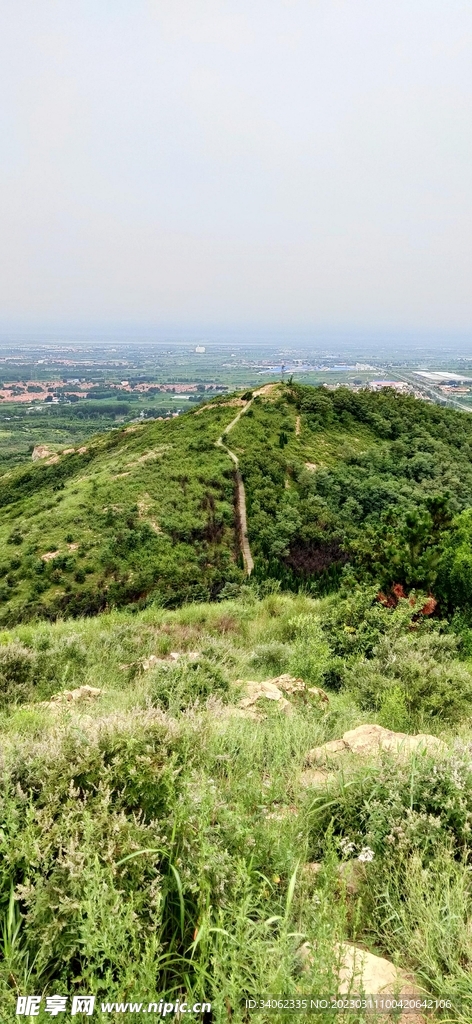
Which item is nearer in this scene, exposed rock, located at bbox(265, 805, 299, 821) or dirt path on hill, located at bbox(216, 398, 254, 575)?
exposed rock, located at bbox(265, 805, 299, 821)

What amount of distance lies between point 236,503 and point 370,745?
28.4 m

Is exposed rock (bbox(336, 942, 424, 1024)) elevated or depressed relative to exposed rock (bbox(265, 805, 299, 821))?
elevated

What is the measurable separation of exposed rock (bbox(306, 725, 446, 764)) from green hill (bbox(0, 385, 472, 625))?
9.01 m

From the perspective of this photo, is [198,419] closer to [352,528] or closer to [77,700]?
[352,528]

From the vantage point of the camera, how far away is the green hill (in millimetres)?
21625

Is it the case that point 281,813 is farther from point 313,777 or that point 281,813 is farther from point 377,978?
point 377,978

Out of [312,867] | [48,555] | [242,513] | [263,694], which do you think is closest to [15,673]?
Result: [263,694]

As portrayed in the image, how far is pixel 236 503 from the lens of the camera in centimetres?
3228

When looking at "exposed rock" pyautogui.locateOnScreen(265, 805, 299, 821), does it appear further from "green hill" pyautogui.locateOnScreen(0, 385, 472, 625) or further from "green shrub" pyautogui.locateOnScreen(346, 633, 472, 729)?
"green hill" pyautogui.locateOnScreen(0, 385, 472, 625)

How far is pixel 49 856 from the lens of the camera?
7.17 feet

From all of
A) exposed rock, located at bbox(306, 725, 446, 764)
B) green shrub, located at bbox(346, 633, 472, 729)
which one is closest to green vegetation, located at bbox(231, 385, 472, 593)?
green shrub, located at bbox(346, 633, 472, 729)

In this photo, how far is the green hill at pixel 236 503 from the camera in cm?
2162

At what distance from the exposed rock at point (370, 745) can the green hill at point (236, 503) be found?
901 centimetres

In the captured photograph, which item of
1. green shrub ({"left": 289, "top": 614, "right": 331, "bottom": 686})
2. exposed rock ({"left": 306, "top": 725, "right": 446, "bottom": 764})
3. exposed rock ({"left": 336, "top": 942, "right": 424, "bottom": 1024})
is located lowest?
green shrub ({"left": 289, "top": 614, "right": 331, "bottom": 686})
